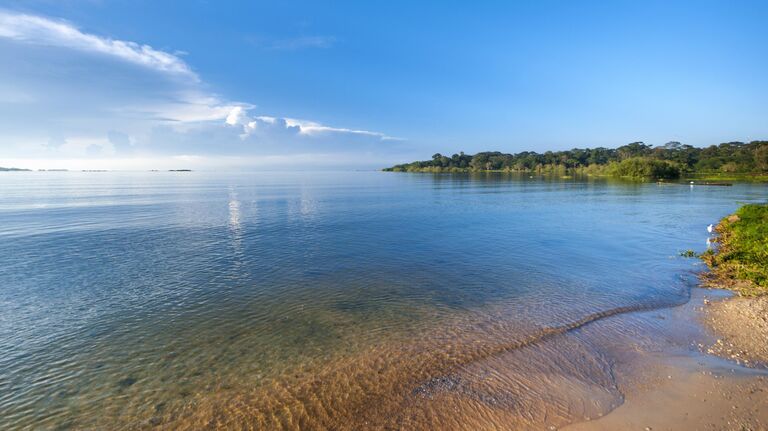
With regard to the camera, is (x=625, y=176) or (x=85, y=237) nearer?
(x=85, y=237)

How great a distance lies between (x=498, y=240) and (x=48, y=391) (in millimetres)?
27588

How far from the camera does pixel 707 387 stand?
28.2 feet

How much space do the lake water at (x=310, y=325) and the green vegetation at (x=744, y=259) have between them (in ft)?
5.33

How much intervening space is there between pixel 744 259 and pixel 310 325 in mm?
23237

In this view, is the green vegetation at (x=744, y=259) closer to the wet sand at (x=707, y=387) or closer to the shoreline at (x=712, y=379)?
the shoreline at (x=712, y=379)

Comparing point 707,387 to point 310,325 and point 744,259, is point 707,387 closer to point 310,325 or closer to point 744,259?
point 310,325

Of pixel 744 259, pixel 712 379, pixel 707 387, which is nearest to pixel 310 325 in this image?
pixel 707 387

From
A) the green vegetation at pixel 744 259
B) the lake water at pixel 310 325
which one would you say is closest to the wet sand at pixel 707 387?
the lake water at pixel 310 325

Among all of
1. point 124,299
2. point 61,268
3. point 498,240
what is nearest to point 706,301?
point 498,240

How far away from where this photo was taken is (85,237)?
99.9 feet

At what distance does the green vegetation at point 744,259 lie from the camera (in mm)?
16453

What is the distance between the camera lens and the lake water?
8805 millimetres

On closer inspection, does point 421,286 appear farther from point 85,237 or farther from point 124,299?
point 85,237

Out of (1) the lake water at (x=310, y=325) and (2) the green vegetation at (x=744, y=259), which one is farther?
(2) the green vegetation at (x=744, y=259)
